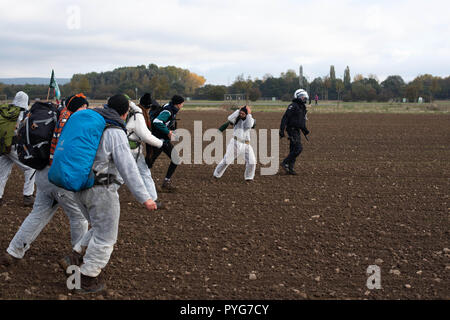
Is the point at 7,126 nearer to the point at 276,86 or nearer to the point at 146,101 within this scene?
the point at 146,101

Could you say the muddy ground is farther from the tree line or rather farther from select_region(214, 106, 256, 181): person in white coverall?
the tree line

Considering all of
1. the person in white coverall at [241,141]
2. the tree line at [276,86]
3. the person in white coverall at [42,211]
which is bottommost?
the person in white coverall at [42,211]

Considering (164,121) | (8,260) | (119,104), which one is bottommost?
(8,260)

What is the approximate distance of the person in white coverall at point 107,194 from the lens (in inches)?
183

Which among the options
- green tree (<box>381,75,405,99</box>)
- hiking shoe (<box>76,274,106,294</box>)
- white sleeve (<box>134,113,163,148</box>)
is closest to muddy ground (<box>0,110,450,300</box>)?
hiking shoe (<box>76,274,106,294</box>)

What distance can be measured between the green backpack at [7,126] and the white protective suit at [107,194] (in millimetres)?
3643

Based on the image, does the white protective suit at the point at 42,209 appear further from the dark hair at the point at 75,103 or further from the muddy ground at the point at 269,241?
the dark hair at the point at 75,103

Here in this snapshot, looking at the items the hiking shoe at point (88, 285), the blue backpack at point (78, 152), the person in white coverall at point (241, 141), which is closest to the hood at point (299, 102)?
the person in white coverall at point (241, 141)

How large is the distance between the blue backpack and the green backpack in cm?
365

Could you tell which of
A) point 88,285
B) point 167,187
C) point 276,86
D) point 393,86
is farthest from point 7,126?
point 393,86

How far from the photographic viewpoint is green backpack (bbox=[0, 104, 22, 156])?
776 cm

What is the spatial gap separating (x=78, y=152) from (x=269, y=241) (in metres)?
3.15

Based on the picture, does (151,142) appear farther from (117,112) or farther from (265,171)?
(265,171)

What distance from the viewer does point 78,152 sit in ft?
15.0
